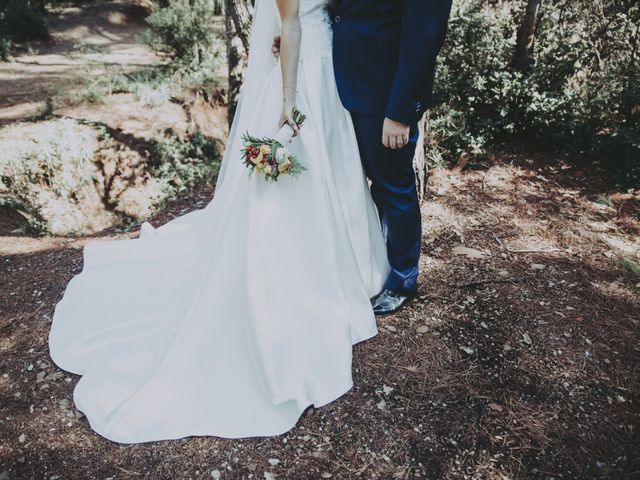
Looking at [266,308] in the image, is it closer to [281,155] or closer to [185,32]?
[281,155]

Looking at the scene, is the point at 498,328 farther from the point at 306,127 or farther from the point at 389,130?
the point at 306,127

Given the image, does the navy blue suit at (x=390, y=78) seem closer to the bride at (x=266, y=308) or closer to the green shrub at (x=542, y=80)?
the bride at (x=266, y=308)

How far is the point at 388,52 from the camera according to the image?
2246 mm

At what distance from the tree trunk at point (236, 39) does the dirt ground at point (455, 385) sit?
2.77 meters

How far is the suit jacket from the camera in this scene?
79.8 inches

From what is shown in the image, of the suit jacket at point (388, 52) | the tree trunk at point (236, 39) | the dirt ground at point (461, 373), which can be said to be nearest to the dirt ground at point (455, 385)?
the dirt ground at point (461, 373)

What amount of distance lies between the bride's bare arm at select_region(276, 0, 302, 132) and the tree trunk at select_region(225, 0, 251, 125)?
8.86 feet

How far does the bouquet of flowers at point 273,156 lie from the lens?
2236mm

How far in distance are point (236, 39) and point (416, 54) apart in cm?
359

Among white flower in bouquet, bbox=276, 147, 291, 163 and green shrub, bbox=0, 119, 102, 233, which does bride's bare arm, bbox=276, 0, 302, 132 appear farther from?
green shrub, bbox=0, 119, 102, 233

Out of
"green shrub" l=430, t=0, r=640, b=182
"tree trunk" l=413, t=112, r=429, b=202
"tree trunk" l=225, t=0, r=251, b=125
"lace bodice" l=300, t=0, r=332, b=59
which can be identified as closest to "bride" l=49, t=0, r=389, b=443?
"lace bodice" l=300, t=0, r=332, b=59

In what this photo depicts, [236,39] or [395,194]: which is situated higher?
[236,39]

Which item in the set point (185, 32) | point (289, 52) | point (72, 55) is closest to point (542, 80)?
point (289, 52)

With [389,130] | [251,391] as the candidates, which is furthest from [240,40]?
[251,391]
